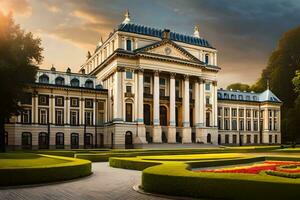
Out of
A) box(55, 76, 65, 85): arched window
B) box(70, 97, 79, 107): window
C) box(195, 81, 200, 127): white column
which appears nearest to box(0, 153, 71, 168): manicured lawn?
box(70, 97, 79, 107): window

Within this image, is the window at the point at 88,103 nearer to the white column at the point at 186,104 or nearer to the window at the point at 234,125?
the white column at the point at 186,104

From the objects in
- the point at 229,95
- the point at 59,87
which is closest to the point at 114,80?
the point at 59,87

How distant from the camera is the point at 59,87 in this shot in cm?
7600

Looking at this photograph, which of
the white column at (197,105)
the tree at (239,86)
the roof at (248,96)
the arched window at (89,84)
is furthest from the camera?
the tree at (239,86)

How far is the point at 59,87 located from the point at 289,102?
215 feet

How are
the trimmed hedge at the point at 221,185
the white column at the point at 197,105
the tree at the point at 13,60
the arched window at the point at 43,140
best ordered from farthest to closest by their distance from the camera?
the white column at the point at 197,105 < the arched window at the point at 43,140 < the tree at the point at 13,60 < the trimmed hedge at the point at 221,185

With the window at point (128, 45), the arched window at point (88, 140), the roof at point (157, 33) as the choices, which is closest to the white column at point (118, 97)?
the window at point (128, 45)

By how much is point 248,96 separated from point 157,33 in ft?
126

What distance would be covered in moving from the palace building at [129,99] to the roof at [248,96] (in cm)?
1598

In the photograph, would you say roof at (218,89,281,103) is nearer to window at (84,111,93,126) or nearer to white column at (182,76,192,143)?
white column at (182,76,192,143)

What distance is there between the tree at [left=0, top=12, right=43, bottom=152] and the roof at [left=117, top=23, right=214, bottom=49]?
2751 centimetres

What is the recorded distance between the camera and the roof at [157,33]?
260 ft

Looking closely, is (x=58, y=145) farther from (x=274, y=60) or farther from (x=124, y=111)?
(x=274, y=60)

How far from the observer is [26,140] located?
7169cm
